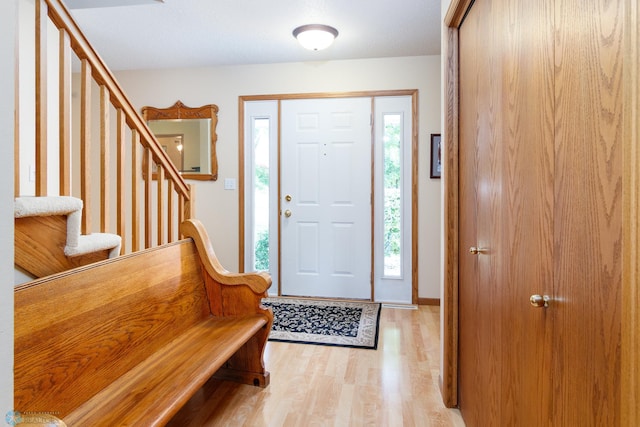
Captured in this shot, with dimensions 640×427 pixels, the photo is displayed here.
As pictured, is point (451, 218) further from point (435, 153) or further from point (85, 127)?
point (435, 153)

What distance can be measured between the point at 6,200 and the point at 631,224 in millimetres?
963

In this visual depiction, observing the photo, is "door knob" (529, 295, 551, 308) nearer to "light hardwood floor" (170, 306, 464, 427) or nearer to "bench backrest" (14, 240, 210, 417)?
"light hardwood floor" (170, 306, 464, 427)

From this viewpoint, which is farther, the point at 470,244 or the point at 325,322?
the point at 325,322

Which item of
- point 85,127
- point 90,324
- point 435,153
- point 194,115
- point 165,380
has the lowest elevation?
point 165,380

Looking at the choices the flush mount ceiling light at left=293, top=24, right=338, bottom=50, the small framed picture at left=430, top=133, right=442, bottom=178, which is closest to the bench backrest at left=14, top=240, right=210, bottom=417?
the flush mount ceiling light at left=293, top=24, right=338, bottom=50

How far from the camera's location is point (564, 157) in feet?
2.97

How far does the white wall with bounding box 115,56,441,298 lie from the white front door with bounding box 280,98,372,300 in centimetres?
24

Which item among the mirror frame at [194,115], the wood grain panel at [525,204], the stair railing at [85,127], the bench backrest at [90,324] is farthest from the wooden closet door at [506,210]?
the mirror frame at [194,115]

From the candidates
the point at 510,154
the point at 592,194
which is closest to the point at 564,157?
the point at 592,194

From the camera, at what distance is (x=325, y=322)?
131 inches

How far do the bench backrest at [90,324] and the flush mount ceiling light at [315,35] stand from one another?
1999mm

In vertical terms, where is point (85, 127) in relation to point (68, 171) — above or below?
above

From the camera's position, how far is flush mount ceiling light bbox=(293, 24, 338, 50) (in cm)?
312

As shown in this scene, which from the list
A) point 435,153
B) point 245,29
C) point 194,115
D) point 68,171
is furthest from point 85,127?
point 435,153
